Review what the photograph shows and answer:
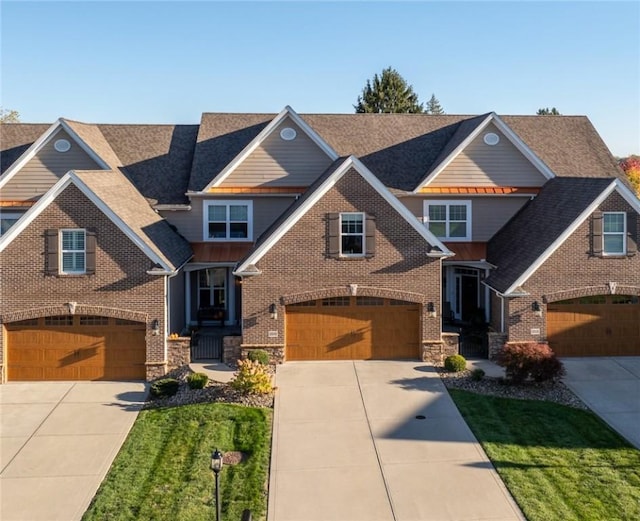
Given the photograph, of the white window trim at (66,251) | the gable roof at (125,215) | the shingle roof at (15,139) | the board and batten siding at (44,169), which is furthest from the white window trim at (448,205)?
the shingle roof at (15,139)

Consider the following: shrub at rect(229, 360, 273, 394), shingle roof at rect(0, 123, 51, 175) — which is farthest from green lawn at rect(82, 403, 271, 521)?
shingle roof at rect(0, 123, 51, 175)

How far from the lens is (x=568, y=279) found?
20859 mm

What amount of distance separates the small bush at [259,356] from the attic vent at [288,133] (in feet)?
32.9

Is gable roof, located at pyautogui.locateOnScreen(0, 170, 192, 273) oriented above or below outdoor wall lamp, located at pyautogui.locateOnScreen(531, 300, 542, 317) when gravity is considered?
above

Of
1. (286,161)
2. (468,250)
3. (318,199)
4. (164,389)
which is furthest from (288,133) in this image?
(164,389)

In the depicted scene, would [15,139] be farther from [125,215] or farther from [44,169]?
[125,215]

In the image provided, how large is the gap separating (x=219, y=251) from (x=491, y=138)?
1248 centimetres

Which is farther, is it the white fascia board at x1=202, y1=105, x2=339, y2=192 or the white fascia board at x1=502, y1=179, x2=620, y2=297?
the white fascia board at x1=202, y1=105, x2=339, y2=192

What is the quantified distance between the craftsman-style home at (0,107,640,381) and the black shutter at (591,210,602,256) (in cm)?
8

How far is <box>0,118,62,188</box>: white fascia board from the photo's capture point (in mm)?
24266

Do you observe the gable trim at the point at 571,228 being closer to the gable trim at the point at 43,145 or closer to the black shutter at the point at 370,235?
the black shutter at the point at 370,235

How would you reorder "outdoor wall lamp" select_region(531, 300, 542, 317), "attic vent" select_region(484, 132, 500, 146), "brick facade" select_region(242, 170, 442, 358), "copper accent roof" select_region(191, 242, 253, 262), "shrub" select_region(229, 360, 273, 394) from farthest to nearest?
1. "attic vent" select_region(484, 132, 500, 146)
2. "copper accent roof" select_region(191, 242, 253, 262)
3. "outdoor wall lamp" select_region(531, 300, 542, 317)
4. "brick facade" select_region(242, 170, 442, 358)
5. "shrub" select_region(229, 360, 273, 394)

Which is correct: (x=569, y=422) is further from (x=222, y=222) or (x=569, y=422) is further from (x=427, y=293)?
(x=222, y=222)

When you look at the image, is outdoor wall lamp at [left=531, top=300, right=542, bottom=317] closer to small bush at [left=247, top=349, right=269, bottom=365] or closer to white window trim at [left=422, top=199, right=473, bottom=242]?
white window trim at [left=422, top=199, right=473, bottom=242]
